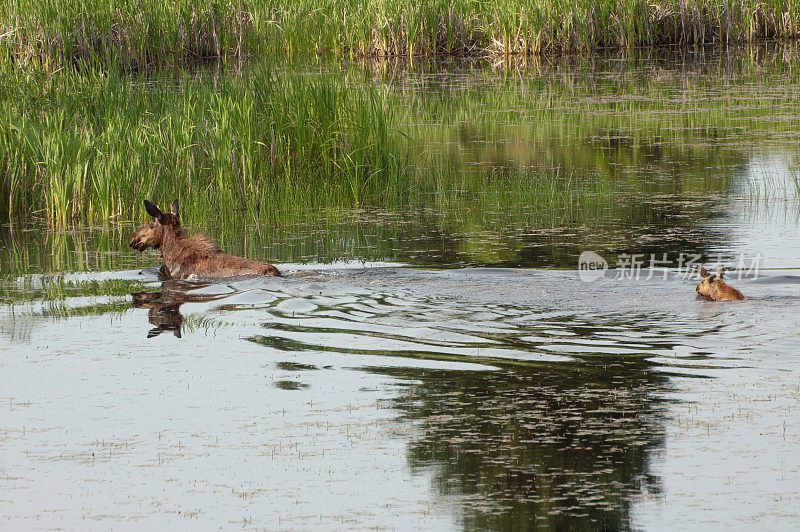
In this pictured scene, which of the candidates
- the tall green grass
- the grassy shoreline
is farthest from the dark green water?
the grassy shoreline

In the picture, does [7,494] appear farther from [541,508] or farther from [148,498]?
[541,508]

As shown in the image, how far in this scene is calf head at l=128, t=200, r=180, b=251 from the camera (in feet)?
36.1

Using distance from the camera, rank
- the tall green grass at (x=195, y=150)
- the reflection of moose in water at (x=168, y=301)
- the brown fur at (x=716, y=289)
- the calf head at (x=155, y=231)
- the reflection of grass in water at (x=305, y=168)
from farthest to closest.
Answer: the tall green grass at (x=195, y=150) → the reflection of grass in water at (x=305, y=168) → the calf head at (x=155, y=231) → the reflection of moose in water at (x=168, y=301) → the brown fur at (x=716, y=289)

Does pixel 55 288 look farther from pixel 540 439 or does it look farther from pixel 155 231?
pixel 540 439

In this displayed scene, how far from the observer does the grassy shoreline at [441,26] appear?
28000mm

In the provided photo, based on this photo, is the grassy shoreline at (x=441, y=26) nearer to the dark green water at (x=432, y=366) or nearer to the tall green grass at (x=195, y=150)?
the tall green grass at (x=195, y=150)

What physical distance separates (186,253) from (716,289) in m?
4.93


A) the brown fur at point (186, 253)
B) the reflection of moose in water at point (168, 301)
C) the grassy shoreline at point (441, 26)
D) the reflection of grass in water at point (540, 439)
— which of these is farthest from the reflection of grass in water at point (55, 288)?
the grassy shoreline at point (441, 26)

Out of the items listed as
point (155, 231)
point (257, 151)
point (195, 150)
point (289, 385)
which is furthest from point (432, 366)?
point (195, 150)

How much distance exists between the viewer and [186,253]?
10.7 m

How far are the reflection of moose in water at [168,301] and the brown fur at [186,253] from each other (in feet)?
0.53

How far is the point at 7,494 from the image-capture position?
5.29 meters

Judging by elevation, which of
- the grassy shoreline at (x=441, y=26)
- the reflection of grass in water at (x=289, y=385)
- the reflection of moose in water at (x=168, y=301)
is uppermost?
the grassy shoreline at (x=441, y=26)

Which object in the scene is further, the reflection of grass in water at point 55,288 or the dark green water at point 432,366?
the reflection of grass in water at point 55,288
